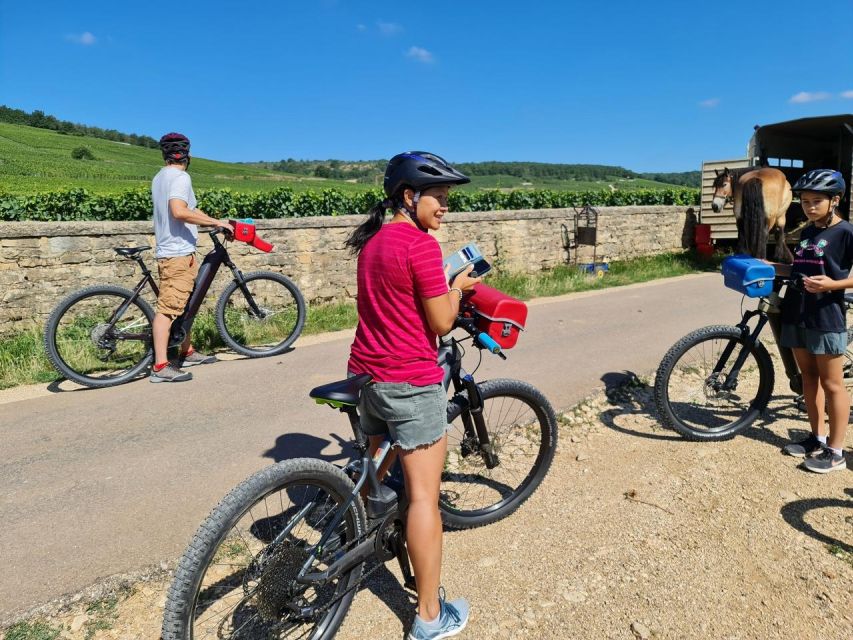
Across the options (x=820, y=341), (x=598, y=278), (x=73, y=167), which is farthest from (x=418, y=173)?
(x=73, y=167)

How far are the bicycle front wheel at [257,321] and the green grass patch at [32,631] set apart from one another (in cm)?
391

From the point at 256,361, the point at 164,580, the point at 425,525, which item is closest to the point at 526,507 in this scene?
the point at 425,525

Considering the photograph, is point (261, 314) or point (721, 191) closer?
point (261, 314)

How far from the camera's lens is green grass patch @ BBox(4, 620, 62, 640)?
2.44m

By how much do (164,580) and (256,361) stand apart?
358 cm

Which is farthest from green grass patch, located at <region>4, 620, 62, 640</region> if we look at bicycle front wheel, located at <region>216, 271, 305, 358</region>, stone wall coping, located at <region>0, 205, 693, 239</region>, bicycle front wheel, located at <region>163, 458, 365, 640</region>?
stone wall coping, located at <region>0, 205, 693, 239</region>

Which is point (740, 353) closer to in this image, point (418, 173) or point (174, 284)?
point (418, 173)

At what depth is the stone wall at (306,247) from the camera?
667cm

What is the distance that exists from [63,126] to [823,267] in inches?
2783

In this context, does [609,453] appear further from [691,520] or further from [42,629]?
[42,629]

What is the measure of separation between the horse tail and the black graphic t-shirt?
200 centimetres

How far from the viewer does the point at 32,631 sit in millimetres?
2469

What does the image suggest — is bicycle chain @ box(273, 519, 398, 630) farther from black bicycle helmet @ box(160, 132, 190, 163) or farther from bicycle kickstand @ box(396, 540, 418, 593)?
black bicycle helmet @ box(160, 132, 190, 163)

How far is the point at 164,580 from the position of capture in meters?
2.83
